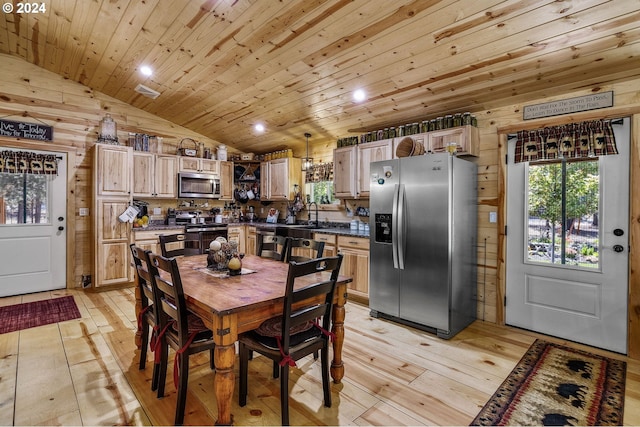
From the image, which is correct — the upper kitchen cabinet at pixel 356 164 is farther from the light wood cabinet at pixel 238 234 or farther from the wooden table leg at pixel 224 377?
the wooden table leg at pixel 224 377

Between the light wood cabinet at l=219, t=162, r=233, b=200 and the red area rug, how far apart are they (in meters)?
2.75

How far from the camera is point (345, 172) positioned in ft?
15.0

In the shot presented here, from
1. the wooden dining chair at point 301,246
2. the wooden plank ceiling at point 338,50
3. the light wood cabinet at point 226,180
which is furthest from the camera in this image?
the light wood cabinet at point 226,180

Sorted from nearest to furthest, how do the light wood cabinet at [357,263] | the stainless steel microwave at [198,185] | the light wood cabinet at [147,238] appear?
the light wood cabinet at [357,263], the light wood cabinet at [147,238], the stainless steel microwave at [198,185]

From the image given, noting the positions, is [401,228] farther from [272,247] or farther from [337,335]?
[337,335]

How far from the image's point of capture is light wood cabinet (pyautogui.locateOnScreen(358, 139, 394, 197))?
412 centimetres

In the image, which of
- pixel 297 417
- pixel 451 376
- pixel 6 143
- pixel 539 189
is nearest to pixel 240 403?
pixel 297 417

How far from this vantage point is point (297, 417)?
196cm

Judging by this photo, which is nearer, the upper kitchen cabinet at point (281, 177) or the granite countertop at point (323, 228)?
the granite countertop at point (323, 228)

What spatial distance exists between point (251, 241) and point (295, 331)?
158 inches

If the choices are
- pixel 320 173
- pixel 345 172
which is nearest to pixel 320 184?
pixel 320 173

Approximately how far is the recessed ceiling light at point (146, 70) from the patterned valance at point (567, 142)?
424cm

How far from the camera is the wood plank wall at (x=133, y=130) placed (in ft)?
10.1

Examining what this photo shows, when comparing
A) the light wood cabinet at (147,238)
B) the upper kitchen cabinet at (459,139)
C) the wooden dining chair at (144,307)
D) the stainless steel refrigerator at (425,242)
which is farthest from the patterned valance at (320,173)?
the wooden dining chair at (144,307)
